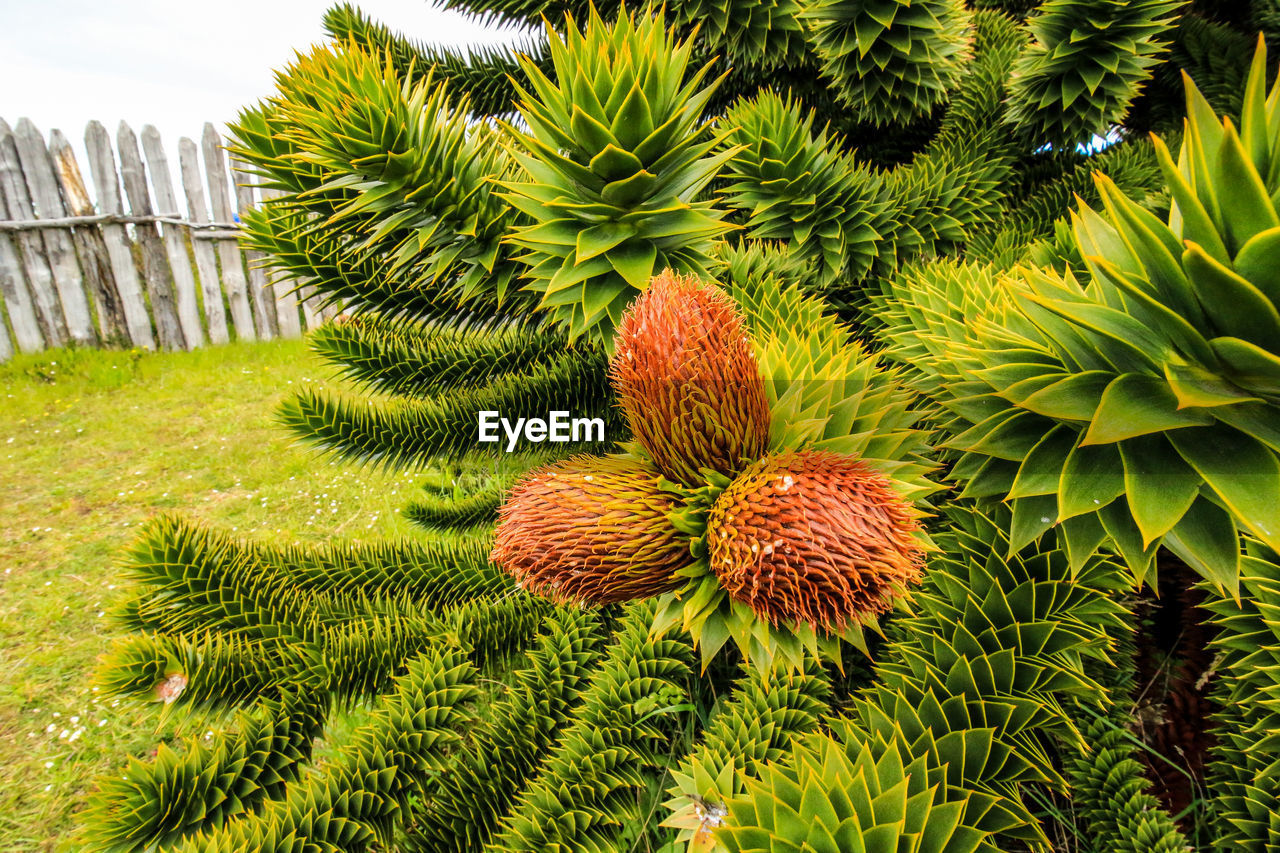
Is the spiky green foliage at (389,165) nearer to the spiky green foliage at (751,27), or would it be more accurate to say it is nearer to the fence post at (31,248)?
the spiky green foliage at (751,27)

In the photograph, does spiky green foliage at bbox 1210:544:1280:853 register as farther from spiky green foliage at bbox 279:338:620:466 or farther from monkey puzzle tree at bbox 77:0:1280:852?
spiky green foliage at bbox 279:338:620:466

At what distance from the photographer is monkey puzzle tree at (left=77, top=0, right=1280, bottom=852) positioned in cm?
53

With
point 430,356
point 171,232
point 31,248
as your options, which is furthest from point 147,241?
point 430,356

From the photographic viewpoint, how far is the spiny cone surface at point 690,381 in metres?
0.59

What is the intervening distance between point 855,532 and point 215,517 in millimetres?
4260

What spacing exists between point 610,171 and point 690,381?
286 millimetres

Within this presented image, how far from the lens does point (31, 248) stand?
578 cm

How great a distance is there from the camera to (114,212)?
6.04 metres

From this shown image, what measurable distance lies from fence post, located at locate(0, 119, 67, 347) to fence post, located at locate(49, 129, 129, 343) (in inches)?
10.3

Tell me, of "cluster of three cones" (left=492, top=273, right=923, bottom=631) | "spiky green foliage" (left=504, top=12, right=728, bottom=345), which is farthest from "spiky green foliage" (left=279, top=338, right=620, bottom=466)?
"cluster of three cones" (left=492, top=273, right=923, bottom=631)

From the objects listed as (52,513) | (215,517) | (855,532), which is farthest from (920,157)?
(52,513)

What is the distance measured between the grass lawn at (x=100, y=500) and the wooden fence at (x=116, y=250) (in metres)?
0.34

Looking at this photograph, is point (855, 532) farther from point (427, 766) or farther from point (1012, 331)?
point (427, 766)

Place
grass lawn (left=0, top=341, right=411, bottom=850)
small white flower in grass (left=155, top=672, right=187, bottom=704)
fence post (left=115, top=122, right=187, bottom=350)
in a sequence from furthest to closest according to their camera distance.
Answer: fence post (left=115, top=122, right=187, bottom=350)
grass lawn (left=0, top=341, right=411, bottom=850)
small white flower in grass (left=155, top=672, right=187, bottom=704)
